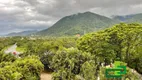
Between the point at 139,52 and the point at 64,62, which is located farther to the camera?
the point at 139,52

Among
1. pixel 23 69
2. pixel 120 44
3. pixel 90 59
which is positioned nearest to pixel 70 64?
pixel 90 59

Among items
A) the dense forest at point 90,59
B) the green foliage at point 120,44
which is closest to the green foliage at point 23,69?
the dense forest at point 90,59

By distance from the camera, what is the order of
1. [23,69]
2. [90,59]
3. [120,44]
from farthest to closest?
[120,44]
[90,59]
[23,69]

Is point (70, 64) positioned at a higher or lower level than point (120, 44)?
lower

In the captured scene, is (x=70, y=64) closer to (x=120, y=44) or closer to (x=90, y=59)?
(x=90, y=59)

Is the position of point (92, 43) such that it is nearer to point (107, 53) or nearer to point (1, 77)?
point (107, 53)

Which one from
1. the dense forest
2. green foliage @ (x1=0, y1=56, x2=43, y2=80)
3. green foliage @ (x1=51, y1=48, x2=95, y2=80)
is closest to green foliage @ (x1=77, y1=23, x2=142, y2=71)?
the dense forest

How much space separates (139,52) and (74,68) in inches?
555

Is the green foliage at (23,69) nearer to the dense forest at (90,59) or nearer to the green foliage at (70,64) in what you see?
the dense forest at (90,59)

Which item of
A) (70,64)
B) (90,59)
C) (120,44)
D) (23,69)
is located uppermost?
(120,44)

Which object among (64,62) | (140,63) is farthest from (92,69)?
(140,63)

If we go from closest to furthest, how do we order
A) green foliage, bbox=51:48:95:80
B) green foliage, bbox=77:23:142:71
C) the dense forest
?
the dense forest
green foliage, bbox=51:48:95:80
green foliage, bbox=77:23:142:71

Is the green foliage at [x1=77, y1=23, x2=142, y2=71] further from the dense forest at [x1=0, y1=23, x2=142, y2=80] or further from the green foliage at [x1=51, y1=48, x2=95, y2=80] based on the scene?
the green foliage at [x1=51, y1=48, x2=95, y2=80]

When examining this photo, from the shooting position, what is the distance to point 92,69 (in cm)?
3089
